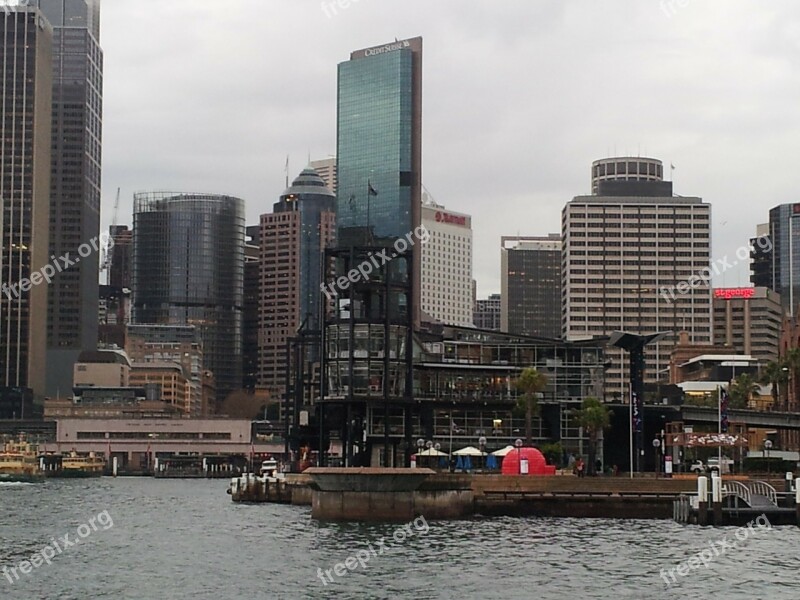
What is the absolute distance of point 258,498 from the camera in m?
147

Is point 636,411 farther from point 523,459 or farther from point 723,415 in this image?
point 523,459

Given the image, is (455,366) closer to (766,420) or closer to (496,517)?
(766,420)

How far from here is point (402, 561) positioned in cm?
7681

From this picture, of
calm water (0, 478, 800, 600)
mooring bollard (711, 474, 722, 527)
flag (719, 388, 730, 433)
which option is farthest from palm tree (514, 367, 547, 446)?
mooring bollard (711, 474, 722, 527)

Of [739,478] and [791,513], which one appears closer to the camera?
[791,513]

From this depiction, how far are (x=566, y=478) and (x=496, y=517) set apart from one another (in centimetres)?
664

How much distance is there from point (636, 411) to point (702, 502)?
114 ft

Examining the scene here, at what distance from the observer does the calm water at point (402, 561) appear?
216ft

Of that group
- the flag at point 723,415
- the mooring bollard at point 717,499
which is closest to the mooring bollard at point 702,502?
the mooring bollard at point 717,499

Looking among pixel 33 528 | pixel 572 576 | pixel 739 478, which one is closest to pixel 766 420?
pixel 739 478

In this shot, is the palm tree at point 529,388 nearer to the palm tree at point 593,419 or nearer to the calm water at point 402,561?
the palm tree at point 593,419

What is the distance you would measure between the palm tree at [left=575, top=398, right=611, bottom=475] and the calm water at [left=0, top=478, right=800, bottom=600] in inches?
1381

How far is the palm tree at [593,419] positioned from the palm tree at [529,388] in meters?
4.87

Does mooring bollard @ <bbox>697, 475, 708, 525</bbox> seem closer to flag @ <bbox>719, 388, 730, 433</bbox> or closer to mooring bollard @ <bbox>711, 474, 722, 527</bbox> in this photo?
mooring bollard @ <bbox>711, 474, 722, 527</bbox>
